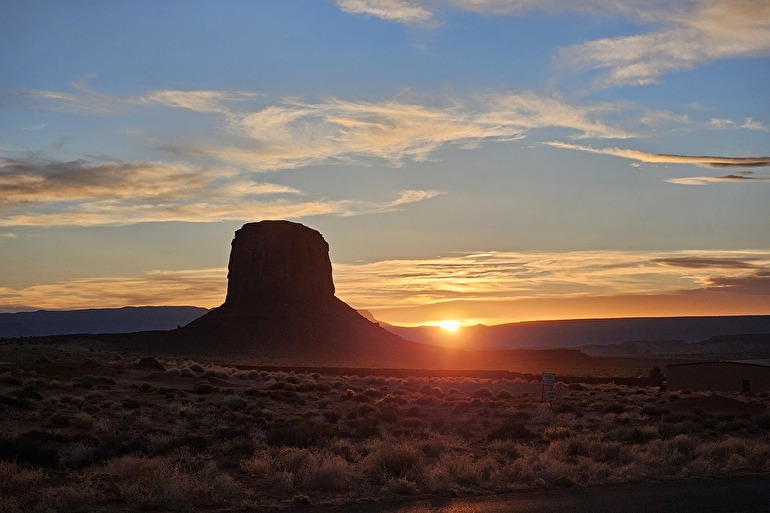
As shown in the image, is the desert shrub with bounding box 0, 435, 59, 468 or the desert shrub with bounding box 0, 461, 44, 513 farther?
the desert shrub with bounding box 0, 435, 59, 468

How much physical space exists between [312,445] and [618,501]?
9277 mm

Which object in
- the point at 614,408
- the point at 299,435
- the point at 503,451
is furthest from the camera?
the point at 614,408

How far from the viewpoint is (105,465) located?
56.1 ft

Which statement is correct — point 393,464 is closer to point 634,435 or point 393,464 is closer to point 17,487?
point 17,487

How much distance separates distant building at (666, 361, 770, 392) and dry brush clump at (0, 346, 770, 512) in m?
16.7

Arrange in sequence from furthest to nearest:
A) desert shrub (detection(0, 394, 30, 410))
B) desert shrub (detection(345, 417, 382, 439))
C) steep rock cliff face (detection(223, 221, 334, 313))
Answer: steep rock cliff face (detection(223, 221, 334, 313)), desert shrub (detection(0, 394, 30, 410)), desert shrub (detection(345, 417, 382, 439))

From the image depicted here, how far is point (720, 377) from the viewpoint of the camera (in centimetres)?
5344

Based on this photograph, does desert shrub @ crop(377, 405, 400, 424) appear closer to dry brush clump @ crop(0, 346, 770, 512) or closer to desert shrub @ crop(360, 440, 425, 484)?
dry brush clump @ crop(0, 346, 770, 512)

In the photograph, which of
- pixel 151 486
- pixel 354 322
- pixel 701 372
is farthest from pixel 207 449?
pixel 354 322

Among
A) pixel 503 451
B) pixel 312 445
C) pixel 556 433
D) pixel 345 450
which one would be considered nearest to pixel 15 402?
pixel 312 445

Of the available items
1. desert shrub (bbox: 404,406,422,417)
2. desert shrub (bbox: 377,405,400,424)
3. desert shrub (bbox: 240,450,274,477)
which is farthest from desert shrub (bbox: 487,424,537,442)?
desert shrub (bbox: 240,450,274,477)

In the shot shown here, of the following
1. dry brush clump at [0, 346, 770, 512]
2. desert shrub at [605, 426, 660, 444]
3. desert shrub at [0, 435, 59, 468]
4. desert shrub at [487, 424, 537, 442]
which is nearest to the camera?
dry brush clump at [0, 346, 770, 512]

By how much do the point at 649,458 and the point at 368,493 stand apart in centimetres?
779

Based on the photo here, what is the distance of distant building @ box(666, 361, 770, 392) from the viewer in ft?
168
